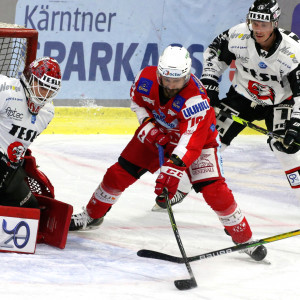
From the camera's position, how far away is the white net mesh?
412cm

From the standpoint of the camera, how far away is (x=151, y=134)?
12.6ft

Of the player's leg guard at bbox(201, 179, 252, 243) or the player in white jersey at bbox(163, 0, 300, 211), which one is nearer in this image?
the player's leg guard at bbox(201, 179, 252, 243)

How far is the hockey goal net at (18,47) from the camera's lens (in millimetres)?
4066

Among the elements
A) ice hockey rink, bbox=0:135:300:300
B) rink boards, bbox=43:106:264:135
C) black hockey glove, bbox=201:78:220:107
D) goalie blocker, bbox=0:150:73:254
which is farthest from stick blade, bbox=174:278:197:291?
rink boards, bbox=43:106:264:135

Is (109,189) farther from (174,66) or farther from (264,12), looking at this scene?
(264,12)

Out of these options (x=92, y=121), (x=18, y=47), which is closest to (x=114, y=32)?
(x=92, y=121)

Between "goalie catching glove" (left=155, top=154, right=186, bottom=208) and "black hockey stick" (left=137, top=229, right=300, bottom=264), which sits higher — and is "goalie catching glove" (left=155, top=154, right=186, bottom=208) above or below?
above

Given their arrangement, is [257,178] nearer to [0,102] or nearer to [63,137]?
[63,137]

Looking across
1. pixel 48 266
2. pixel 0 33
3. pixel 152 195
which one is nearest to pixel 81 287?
pixel 48 266

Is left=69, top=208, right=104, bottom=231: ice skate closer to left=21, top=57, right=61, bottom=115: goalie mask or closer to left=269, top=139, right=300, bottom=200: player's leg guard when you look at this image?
left=21, top=57, right=61, bottom=115: goalie mask

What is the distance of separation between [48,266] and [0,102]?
2.40ft

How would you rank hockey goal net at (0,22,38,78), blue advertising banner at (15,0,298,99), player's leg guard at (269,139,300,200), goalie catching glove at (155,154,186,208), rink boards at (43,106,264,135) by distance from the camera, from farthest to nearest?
rink boards at (43,106,264,135)
blue advertising banner at (15,0,298,99)
player's leg guard at (269,139,300,200)
hockey goal net at (0,22,38,78)
goalie catching glove at (155,154,186,208)

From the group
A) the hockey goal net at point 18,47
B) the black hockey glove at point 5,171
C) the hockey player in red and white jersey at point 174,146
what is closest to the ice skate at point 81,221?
the hockey player in red and white jersey at point 174,146

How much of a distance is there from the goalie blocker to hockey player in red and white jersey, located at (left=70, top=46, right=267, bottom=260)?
21cm
